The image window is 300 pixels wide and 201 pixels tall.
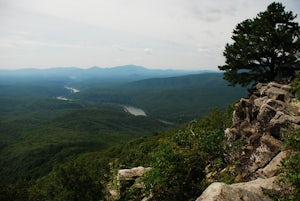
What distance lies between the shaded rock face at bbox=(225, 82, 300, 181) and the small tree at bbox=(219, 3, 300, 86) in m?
3.25

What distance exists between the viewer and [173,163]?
15789mm

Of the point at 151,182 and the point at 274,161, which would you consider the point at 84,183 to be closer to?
the point at 151,182

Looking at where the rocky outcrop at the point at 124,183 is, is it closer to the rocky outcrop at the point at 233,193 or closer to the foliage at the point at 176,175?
the foliage at the point at 176,175

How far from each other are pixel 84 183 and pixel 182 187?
2387cm

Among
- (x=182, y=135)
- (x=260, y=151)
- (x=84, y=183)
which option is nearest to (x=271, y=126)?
(x=260, y=151)

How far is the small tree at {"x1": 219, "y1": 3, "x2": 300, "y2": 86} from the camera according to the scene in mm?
27750

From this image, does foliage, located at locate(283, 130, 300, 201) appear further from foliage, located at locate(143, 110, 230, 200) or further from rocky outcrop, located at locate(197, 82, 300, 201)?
foliage, located at locate(143, 110, 230, 200)

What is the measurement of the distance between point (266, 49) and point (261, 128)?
10042 millimetres

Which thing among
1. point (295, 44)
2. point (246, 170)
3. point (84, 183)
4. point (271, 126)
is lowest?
point (84, 183)

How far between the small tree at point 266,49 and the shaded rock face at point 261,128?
325cm

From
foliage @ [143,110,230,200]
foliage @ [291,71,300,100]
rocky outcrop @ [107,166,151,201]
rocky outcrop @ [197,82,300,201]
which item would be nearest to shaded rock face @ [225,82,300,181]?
rocky outcrop @ [197,82,300,201]

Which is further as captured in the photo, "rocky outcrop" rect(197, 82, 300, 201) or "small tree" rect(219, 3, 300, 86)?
"small tree" rect(219, 3, 300, 86)

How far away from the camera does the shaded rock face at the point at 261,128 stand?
763 inches

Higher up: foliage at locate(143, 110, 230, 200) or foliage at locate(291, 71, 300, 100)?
foliage at locate(291, 71, 300, 100)
